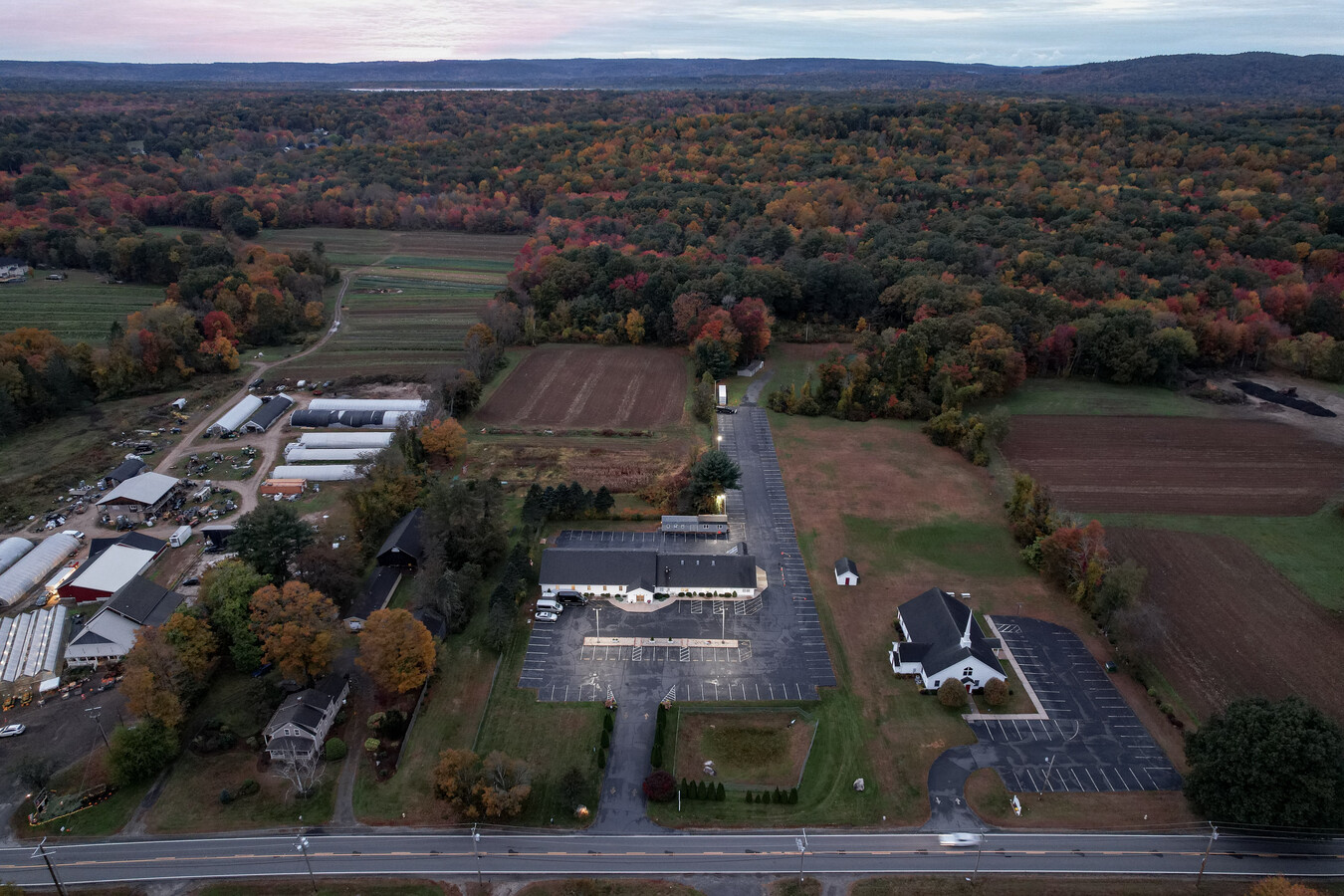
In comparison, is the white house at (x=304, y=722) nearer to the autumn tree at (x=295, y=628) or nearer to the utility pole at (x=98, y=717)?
the autumn tree at (x=295, y=628)

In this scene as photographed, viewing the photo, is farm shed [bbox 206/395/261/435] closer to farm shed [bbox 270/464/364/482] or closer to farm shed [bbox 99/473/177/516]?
farm shed [bbox 270/464/364/482]

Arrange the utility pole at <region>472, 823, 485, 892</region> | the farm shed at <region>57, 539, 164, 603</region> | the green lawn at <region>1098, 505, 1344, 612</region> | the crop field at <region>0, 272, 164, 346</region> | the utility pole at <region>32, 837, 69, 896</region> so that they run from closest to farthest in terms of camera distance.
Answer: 1. the utility pole at <region>32, 837, 69, 896</region>
2. the utility pole at <region>472, 823, 485, 892</region>
3. the farm shed at <region>57, 539, 164, 603</region>
4. the green lawn at <region>1098, 505, 1344, 612</region>
5. the crop field at <region>0, 272, 164, 346</region>

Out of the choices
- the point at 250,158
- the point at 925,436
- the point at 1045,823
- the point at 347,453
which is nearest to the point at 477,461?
the point at 347,453

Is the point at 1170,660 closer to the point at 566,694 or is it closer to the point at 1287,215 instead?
the point at 566,694

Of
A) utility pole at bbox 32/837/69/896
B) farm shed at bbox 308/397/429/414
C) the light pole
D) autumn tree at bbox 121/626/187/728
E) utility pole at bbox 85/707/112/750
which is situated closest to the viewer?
utility pole at bbox 32/837/69/896

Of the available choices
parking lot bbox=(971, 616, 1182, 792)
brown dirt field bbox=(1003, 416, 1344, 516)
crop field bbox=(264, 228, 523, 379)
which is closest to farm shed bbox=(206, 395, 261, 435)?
crop field bbox=(264, 228, 523, 379)
